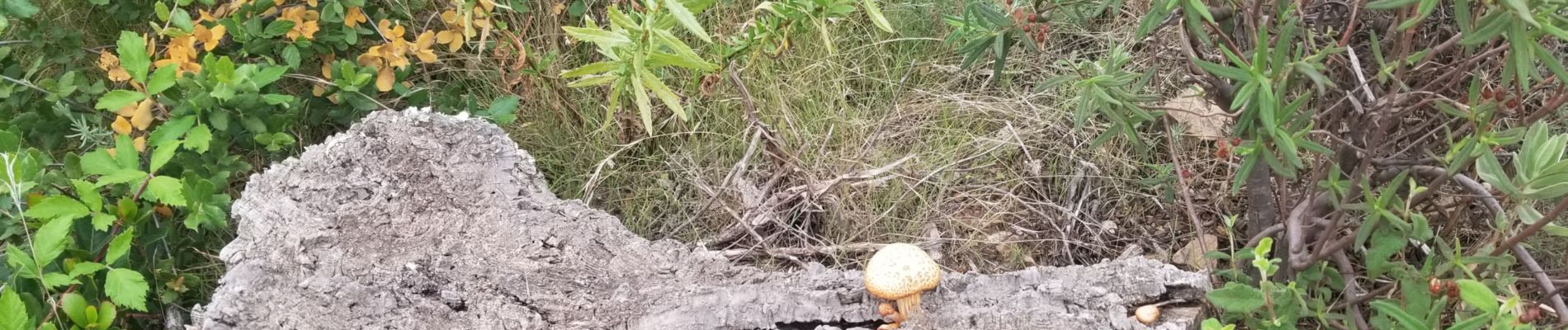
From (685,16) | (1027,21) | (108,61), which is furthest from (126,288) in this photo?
(1027,21)

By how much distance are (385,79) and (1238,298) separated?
2006mm

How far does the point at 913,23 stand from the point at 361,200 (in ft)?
5.70

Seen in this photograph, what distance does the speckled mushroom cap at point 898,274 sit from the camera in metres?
1.54

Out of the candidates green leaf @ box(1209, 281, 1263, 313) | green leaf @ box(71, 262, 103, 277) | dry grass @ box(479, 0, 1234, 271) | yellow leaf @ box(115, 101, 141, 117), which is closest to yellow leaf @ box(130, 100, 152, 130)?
yellow leaf @ box(115, 101, 141, 117)

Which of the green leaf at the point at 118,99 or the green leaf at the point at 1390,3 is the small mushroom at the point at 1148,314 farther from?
the green leaf at the point at 118,99

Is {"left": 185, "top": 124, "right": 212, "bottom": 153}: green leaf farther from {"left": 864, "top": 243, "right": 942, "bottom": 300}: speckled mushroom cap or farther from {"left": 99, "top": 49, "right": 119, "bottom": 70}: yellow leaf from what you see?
{"left": 864, "top": 243, "right": 942, "bottom": 300}: speckled mushroom cap

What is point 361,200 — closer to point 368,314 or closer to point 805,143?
point 368,314

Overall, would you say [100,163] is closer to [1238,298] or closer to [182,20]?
[182,20]

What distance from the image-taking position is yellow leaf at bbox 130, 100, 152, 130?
2135mm

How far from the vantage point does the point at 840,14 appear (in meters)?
2.03

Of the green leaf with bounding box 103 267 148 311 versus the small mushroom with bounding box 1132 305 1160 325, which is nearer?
the small mushroom with bounding box 1132 305 1160 325

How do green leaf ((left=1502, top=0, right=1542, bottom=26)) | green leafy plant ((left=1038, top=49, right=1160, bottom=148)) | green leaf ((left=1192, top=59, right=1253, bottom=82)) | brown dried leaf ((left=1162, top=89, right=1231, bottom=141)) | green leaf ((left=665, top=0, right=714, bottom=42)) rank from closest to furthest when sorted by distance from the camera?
green leaf ((left=1502, top=0, right=1542, bottom=26)), green leaf ((left=665, top=0, right=714, bottom=42)), green leaf ((left=1192, top=59, right=1253, bottom=82)), green leafy plant ((left=1038, top=49, right=1160, bottom=148)), brown dried leaf ((left=1162, top=89, right=1231, bottom=141))

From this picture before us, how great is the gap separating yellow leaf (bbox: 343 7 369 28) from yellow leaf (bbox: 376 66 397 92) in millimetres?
146

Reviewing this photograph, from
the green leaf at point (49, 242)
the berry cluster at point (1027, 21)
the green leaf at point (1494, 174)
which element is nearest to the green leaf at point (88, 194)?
the green leaf at point (49, 242)
